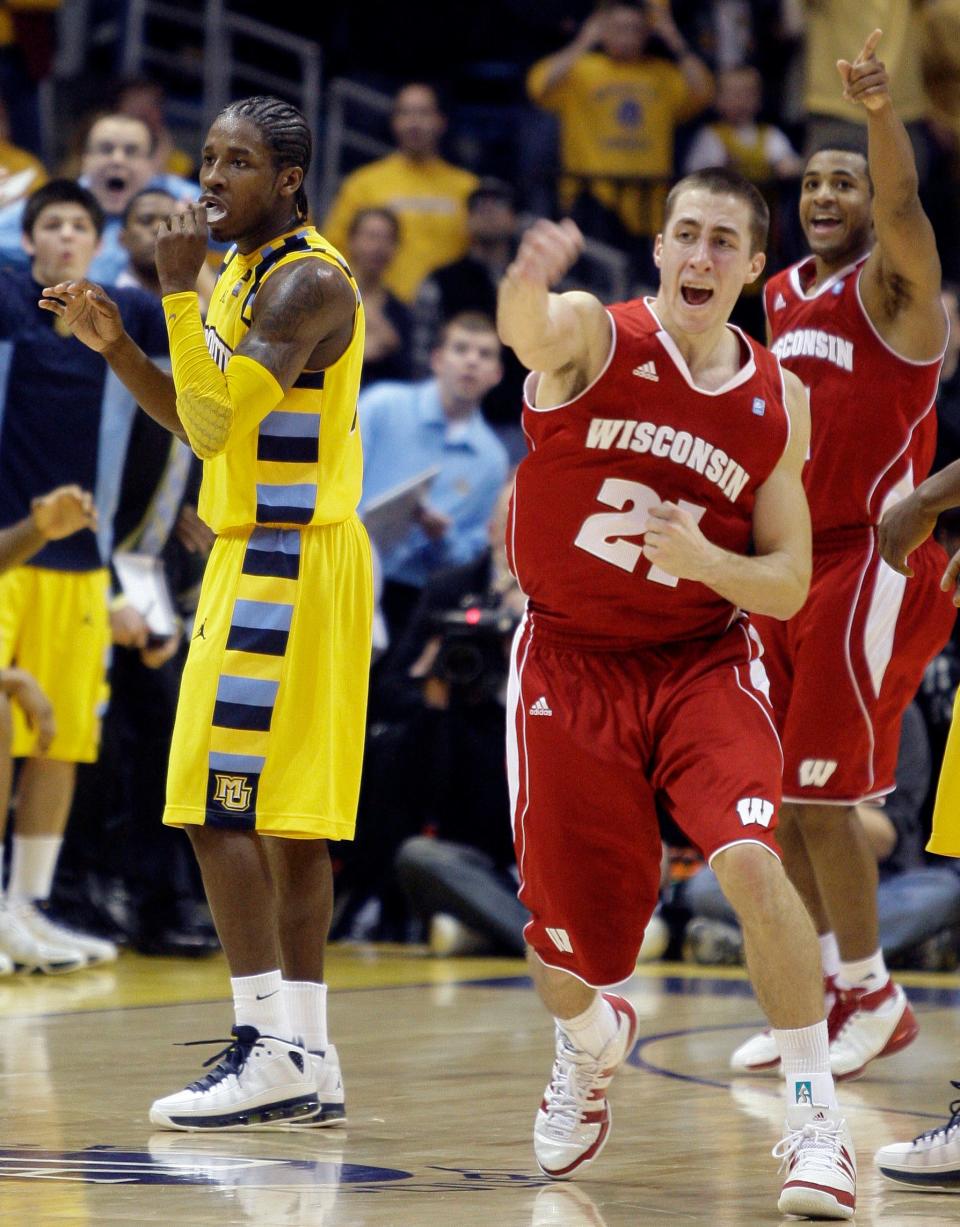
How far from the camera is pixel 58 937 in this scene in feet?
26.3

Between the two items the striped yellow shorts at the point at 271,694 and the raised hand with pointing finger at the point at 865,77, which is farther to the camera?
the raised hand with pointing finger at the point at 865,77

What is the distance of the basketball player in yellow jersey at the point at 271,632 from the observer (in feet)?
16.0

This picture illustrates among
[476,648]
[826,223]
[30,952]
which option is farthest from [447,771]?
[826,223]

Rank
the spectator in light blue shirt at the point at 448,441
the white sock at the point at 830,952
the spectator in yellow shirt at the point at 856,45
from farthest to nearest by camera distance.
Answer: the spectator in yellow shirt at the point at 856,45, the spectator in light blue shirt at the point at 448,441, the white sock at the point at 830,952

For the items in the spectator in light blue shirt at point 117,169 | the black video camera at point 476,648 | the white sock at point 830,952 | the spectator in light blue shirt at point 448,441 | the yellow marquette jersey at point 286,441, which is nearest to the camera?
the yellow marquette jersey at point 286,441

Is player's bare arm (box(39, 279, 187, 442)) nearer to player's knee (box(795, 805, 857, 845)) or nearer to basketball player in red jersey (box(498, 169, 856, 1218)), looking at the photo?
basketball player in red jersey (box(498, 169, 856, 1218))

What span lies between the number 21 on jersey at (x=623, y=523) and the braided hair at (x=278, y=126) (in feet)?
3.95

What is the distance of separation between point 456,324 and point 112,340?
18.3 ft

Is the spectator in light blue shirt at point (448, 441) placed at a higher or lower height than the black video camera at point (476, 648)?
higher

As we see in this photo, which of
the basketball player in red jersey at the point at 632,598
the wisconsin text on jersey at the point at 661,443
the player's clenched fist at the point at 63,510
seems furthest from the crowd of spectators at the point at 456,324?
the wisconsin text on jersey at the point at 661,443

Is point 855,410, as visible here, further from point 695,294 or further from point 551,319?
point 551,319

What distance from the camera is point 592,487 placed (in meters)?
4.43

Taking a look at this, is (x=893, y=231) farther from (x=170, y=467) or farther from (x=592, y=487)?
(x=170, y=467)

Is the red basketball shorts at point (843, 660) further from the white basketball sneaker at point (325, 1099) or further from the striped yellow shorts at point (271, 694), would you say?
the white basketball sneaker at point (325, 1099)
